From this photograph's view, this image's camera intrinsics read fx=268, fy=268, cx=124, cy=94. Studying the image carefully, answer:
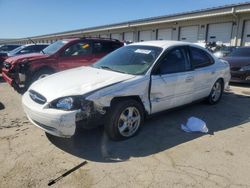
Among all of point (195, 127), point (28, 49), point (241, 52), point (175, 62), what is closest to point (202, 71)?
point (175, 62)

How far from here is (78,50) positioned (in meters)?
8.73

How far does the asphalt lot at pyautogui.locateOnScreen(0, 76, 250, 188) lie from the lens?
10.4 ft

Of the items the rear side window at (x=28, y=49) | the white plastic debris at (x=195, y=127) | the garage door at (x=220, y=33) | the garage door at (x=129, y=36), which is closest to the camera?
the white plastic debris at (x=195, y=127)

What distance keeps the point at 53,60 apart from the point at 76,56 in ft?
2.65

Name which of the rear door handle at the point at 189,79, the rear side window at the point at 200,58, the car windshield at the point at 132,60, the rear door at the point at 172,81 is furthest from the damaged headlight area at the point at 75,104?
the rear side window at the point at 200,58

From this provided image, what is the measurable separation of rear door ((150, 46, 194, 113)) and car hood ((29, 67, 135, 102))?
555 mm

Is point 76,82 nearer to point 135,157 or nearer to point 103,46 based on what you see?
point 135,157

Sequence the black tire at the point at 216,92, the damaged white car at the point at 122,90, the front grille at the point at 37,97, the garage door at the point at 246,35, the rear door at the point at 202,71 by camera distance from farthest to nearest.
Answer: the garage door at the point at 246,35 < the black tire at the point at 216,92 < the rear door at the point at 202,71 < the front grille at the point at 37,97 < the damaged white car at the point at 122,90

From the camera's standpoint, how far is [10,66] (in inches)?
312

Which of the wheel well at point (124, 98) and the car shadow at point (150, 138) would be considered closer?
the car shadow at point (150, 138)

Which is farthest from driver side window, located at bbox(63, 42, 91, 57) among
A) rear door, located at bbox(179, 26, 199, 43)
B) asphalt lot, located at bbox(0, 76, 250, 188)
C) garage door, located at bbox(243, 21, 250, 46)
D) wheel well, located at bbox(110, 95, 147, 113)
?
rear door, located at bbox(179, 26, 199, 43)

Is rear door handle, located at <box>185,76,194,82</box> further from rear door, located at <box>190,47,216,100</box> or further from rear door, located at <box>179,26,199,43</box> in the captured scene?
rear door, located at <box>179,26,199,43</box>

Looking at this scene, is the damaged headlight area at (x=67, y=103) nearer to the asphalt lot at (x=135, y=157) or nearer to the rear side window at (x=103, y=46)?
the asphalt lot at (x=135, y=157)

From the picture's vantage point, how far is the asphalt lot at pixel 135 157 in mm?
3180
